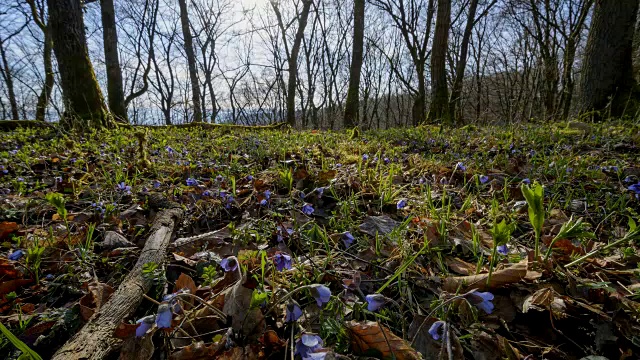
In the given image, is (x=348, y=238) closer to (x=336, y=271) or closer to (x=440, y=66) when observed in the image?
(x=336, y=271)

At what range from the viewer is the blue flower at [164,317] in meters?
0.82

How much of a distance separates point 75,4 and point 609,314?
8110 millimetres

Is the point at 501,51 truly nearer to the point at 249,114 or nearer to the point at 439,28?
the point at 439,28

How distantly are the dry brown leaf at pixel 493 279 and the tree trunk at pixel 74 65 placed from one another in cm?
636

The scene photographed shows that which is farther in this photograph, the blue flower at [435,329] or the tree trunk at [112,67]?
the tree trunk at [112,67]

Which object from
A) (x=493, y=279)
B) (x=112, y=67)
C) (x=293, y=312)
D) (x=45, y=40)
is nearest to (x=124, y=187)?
(x=293, y=312)

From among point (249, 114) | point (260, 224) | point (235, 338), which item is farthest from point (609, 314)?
point (249, 114)

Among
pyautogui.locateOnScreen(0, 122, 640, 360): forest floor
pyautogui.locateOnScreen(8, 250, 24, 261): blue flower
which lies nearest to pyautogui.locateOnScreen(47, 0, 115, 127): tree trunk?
pyautogui.locateOnScreen(0, 122, 640, 360): forest floor

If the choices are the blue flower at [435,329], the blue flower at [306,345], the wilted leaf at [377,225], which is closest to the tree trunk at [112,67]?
the wilted leaf at [377,225]

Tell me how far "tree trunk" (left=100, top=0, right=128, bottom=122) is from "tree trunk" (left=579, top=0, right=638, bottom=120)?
11.0 meters

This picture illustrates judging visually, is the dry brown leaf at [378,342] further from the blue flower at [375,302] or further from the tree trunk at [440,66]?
the tree trunk at [440,66]

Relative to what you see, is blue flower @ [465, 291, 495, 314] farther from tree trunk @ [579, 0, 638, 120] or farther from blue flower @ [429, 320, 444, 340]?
tree trunk @ [579, 0, 638, 120]

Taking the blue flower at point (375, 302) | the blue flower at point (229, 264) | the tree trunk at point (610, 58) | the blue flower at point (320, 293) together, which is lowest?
the blue flower at point (375, 302)

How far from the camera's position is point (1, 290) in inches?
50.7
